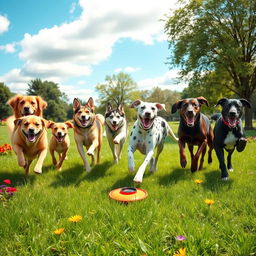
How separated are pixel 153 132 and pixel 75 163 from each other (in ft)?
9.65

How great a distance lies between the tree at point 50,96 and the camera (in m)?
66.5

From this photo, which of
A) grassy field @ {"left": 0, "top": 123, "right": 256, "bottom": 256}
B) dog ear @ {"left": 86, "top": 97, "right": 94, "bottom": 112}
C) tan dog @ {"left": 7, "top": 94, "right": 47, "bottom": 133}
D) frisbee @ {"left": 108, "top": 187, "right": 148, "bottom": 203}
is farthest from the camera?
dog ear @ {"left": 86, "top": 97, "right": 94, "bottom": 112}

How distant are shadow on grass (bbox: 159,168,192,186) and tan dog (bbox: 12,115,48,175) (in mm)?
2543

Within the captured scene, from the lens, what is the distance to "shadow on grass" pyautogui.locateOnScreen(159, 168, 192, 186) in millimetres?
4602

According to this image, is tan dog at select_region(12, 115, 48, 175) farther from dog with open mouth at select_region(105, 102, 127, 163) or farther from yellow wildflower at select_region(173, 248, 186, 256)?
yellow wildflower at select_region(173, 248, 186, 256)

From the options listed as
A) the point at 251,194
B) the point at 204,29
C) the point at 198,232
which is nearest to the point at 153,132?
the point at 251,194

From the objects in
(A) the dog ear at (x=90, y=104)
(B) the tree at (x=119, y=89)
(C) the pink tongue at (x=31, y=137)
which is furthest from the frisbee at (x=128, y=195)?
(B) the tree at (x=119, y=89)

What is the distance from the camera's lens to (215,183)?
4.45 m

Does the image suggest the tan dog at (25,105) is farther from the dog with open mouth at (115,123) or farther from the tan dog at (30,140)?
the dog with open mouth at (115,123)

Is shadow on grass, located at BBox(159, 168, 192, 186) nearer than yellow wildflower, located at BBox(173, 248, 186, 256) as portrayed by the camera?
No

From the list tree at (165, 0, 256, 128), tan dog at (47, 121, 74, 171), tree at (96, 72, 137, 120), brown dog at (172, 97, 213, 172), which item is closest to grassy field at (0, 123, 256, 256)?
brown dog at (172, 97, 213, 172)

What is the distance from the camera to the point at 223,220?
286 centimetres

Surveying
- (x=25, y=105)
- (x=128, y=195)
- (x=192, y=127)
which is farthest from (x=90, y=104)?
(x=128, y=195)

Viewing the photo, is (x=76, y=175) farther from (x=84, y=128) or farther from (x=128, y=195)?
(x=128, y=195)
